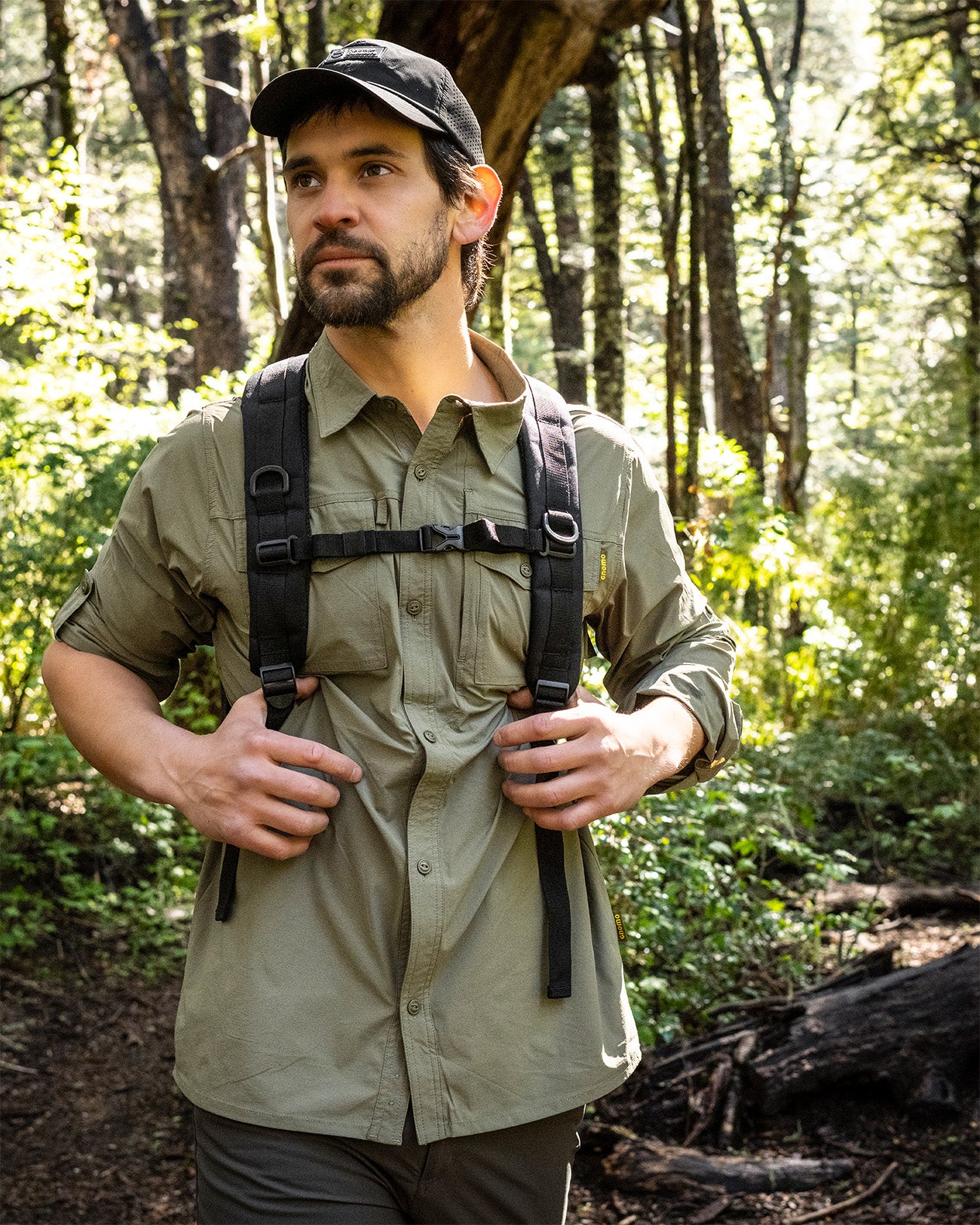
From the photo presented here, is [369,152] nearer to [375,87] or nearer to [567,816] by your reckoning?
[375,87]

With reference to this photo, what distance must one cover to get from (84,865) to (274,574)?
562 cm

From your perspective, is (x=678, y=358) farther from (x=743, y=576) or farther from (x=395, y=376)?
(x=395, y=376)

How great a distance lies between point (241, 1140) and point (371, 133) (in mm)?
1796

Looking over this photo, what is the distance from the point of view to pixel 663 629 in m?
2.46

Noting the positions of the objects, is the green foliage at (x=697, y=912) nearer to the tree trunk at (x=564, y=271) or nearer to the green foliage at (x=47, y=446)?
the green foliage at (x=47, y=446)

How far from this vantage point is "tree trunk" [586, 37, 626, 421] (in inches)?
363

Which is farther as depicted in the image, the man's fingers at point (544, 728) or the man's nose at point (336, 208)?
the man's nose at point (336, 208)

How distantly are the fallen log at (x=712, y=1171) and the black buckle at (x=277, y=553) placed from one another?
9.88ft

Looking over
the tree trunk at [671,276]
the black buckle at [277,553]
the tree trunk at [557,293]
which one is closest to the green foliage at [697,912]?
the tree trunk at [671,276]

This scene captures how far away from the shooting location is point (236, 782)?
1.98 meters

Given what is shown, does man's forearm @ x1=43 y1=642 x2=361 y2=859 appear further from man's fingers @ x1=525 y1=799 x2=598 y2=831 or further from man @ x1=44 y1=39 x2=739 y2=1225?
man's fingers @ x1=525 y1=799 x2=598 y2=831

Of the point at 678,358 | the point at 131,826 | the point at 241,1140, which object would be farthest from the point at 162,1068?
the point at 678,358

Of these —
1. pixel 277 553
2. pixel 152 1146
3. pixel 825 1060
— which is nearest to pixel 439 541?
pixel 277 553

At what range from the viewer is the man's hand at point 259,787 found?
77.2 inches
